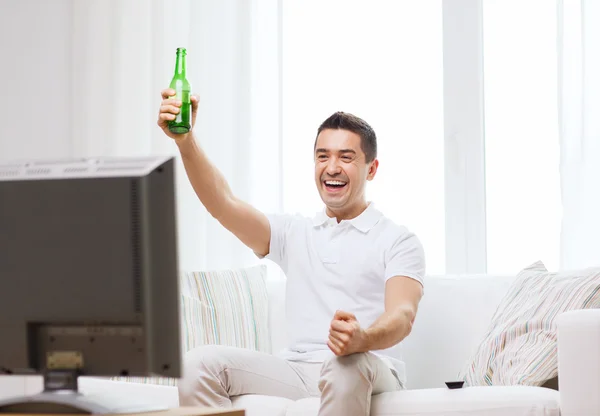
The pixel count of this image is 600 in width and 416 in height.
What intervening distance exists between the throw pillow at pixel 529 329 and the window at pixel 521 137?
0.80 m

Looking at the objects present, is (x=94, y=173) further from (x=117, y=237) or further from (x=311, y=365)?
(x=311, y=365)

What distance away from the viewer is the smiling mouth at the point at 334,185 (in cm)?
274

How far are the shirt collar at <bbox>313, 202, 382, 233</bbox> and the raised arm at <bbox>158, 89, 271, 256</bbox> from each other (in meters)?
0.17

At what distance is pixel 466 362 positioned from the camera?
2.57 m

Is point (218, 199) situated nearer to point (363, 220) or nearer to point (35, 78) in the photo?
point (363, 220)

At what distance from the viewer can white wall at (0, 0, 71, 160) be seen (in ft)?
13.8

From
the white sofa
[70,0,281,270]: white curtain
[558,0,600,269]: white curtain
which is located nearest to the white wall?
[70,0,281,270]: white curtain

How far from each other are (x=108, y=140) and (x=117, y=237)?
304 centimetres

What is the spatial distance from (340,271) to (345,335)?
598 millimetres

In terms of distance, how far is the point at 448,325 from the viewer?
2.77 m

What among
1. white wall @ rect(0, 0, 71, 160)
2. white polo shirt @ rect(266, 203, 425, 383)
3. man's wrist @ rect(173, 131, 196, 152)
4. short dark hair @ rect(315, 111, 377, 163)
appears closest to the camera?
man's wrist @ rect(173, 131, 196, 152)

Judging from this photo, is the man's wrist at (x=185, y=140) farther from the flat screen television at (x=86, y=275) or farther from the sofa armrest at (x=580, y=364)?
the sofa armrest at (x=580, y=364)

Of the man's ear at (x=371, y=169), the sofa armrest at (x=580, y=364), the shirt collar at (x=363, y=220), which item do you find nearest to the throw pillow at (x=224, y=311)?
the shirt collar at (x=363, y=220)

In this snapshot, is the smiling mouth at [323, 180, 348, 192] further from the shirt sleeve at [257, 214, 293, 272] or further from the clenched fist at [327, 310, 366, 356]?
the clenched fist at [327, 310, 366, 356]
